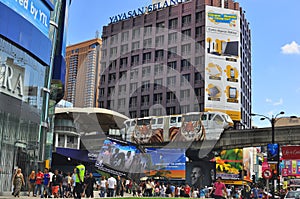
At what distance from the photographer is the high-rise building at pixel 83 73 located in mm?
80750

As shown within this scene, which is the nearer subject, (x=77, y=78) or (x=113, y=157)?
(x=113, y=157)

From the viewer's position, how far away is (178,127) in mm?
69250

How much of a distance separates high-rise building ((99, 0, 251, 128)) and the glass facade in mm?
52990

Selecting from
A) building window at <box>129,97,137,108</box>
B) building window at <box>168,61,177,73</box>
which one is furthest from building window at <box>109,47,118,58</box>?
building window at <box>168,61,177,73</box>

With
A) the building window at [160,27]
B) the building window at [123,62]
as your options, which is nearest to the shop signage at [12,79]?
the building window at [160,27]

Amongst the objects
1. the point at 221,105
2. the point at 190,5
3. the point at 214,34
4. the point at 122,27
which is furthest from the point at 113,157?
the point at 122,27

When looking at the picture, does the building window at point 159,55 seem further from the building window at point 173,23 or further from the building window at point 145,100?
the building window at point 145,100

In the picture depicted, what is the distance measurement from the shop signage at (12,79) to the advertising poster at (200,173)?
37.2 meters

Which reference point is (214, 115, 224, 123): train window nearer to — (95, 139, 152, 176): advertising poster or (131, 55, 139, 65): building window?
(95, 139, 152, 176): advertising poster

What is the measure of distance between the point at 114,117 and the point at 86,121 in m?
4.55

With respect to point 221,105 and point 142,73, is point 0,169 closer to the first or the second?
point 221,105

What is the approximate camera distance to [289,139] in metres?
52.6

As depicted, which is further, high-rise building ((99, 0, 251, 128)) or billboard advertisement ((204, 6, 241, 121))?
high-rise building ((99, 0, 251, 128))

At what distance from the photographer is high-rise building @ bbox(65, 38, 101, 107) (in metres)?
80.8
